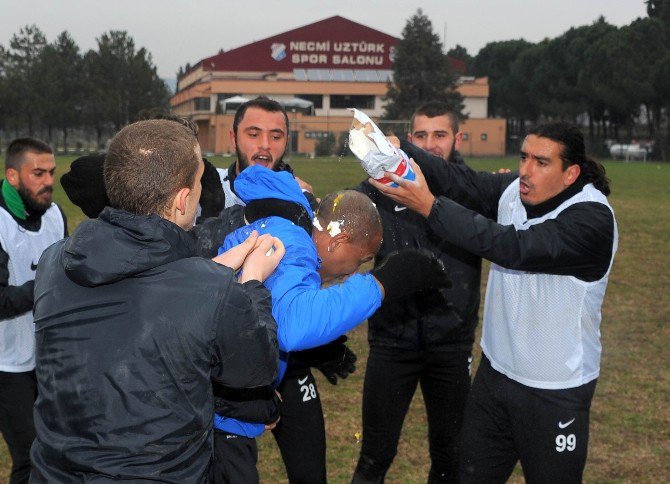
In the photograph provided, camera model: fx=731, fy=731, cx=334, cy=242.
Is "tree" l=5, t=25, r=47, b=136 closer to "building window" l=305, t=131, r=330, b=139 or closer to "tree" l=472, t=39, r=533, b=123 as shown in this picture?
"building window" l=305, t=131, r=330, b=139

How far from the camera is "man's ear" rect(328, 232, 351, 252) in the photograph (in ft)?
9.42

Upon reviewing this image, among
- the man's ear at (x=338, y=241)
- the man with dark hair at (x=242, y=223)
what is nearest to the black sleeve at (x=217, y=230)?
the man with dark hair at (x=242, y=223)

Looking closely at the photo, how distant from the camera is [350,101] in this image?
79.4 m

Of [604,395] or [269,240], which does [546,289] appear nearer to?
[269,240]

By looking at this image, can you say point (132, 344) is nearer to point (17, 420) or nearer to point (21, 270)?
point (17, 420)

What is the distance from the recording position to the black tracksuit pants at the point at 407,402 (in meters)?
4.48

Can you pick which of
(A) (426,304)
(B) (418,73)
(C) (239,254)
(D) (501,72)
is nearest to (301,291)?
(C) (239,254)

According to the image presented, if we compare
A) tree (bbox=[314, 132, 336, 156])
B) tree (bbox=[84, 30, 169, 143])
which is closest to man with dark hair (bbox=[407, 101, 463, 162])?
tree (bbox=[314, 132, 336, 156])

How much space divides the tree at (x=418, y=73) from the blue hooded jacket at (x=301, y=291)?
6898cm

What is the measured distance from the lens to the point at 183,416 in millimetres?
2100

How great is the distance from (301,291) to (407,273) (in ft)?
1.56

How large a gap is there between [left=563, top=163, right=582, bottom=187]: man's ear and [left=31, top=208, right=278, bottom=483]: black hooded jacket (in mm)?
2101

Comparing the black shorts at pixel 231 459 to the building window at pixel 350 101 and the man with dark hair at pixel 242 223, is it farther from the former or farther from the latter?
the building window at pixel 350 101

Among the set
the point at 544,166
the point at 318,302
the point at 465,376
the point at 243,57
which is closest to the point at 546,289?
the point at 544,166
